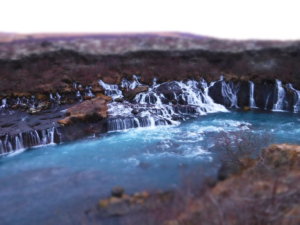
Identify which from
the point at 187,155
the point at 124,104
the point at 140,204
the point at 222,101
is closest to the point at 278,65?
the point at 222,101

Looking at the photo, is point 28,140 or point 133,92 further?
point 133,92

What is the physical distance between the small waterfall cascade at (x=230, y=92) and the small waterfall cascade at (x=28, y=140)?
11711mm

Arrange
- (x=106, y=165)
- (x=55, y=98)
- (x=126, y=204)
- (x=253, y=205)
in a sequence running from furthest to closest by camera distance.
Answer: (x=55, y=98), (x=106, y=165), (x=126, y=204), (x=253, y=205)

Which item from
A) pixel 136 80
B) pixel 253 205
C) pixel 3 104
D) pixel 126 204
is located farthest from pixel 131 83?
pixel 253 205

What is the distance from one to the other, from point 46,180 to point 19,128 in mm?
5470

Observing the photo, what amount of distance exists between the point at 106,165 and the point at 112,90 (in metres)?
9.83

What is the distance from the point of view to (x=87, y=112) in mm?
15852

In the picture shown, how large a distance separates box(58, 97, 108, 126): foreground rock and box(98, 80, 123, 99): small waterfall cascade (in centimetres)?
218

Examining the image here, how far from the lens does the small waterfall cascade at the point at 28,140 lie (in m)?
13.2

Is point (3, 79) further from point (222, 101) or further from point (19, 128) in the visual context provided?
point (222, 101)

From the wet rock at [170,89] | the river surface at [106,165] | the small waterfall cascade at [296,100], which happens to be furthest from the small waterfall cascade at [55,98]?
the small waterfall cascade at [296,100]

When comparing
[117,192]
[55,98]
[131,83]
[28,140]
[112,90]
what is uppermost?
[131,83]

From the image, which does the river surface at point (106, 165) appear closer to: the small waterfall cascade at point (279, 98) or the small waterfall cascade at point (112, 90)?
the small waterfall cascade at point (279, 98)

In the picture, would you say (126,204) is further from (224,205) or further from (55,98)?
(55,98)
